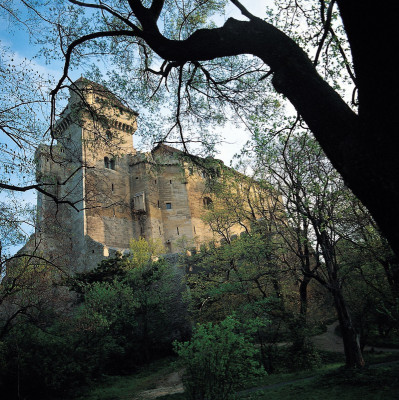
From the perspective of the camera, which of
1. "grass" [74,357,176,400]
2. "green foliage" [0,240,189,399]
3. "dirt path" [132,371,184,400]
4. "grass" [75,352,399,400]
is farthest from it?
"grass" [74,357,176,400]

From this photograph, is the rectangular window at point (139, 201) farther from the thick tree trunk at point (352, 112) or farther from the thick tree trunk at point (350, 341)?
the thick tree trunk at point (352, 112)

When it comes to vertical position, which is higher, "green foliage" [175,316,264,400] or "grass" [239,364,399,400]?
"green foliage" [175,316,264,400]

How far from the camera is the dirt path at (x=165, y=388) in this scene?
11464mm

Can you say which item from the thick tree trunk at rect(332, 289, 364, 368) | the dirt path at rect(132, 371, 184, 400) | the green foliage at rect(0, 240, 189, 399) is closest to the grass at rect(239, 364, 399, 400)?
the thick tree trunk at rect(332, 289, 364, 368)

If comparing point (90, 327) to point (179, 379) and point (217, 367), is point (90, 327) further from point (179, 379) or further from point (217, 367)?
point (217, 367)

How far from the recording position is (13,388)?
12219 millimetres

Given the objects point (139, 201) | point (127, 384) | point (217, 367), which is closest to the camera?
point (217, 367)

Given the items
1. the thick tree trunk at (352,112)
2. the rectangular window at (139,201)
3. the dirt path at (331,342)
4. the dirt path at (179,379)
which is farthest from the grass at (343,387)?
the rectangular window at (139,201)

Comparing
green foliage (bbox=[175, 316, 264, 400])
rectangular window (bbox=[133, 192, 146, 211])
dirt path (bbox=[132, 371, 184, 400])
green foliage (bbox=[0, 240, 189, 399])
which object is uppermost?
rectangular window (bbox=[133, 192, 146, 211])

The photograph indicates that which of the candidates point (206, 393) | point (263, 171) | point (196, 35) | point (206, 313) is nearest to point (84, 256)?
point (206, 313)

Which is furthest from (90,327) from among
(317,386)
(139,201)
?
(139,201)

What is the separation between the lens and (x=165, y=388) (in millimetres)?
12711

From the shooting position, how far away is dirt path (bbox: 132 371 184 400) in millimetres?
11464

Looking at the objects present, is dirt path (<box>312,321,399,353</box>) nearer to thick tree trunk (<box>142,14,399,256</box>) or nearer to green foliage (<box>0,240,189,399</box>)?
green foliage (<box>0,240,189,399</box>)
